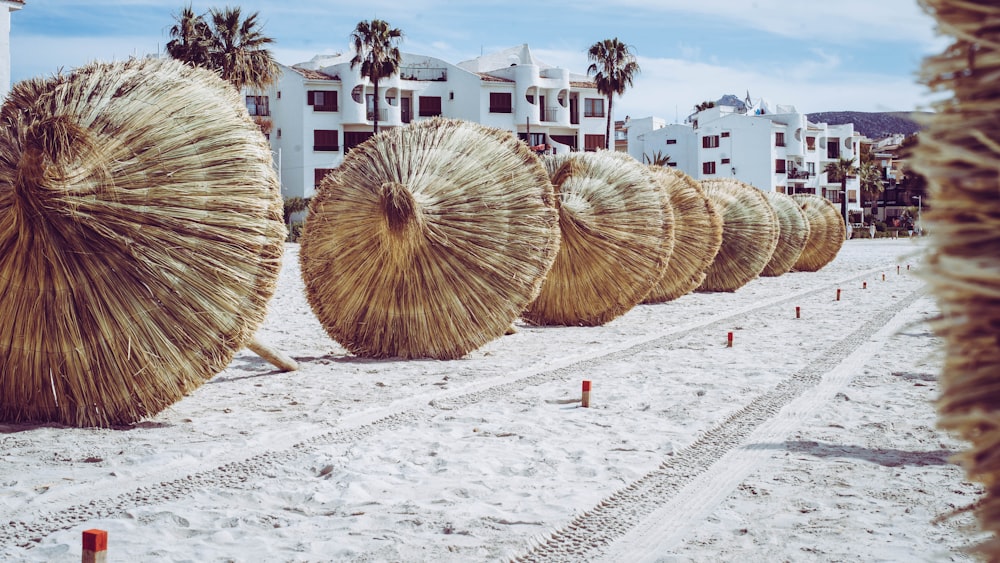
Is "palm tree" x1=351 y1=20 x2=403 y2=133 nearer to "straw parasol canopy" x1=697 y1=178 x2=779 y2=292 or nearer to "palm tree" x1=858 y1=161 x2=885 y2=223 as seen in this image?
"straw parasol canopy" x1=697 y1=178 x2=779 y2=292

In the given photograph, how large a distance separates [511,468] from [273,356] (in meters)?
3.79

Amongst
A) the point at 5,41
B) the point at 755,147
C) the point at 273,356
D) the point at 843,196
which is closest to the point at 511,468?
the point at 273,356

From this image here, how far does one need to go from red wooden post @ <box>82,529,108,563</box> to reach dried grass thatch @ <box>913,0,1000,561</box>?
3.17 meters

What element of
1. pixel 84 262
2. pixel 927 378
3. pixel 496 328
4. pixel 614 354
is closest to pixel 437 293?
pixel 496 328

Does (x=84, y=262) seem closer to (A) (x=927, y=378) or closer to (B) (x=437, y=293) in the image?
(B) (x=437, y=293)

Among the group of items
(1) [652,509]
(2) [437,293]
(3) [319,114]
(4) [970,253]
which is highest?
(3) [319,114]

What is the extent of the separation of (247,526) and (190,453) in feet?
4.79

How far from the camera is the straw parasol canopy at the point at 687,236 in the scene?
628 inches

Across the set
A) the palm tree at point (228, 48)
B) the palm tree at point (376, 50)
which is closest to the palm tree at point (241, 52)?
the palm tree at point (228, 48)

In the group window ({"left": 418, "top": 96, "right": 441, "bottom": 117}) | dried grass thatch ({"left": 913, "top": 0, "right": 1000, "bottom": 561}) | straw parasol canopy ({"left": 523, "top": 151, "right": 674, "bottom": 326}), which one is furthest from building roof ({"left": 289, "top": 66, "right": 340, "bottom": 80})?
dried grass thatch ({"left": 913, "top": 0, "right": 1000, "bottom": 561})

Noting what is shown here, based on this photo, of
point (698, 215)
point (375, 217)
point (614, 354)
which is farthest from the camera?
point (698, 215)

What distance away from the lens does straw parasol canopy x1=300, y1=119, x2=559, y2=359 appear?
9414mm

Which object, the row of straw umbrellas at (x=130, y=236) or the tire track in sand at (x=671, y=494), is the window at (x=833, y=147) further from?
the tire track in sand at (x=671, y=494)

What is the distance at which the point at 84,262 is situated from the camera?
6.06 m
